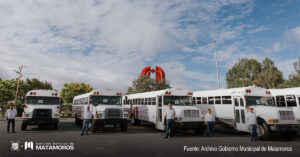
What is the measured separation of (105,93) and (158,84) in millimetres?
26996

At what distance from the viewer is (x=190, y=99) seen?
13.3 metres

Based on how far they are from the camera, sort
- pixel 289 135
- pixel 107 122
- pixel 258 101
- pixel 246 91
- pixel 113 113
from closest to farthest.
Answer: pixel 289 135
pixel 258 101
pixel 246 91
pixel 107 122
pixel 113 113

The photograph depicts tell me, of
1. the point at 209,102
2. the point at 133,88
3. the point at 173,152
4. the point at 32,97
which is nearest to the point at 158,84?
the point at 133,88

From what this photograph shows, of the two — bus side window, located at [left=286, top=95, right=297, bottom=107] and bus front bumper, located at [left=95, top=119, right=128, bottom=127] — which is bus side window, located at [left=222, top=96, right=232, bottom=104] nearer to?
bus side window, located at [left=286, top=95, right=297, bottom=107]

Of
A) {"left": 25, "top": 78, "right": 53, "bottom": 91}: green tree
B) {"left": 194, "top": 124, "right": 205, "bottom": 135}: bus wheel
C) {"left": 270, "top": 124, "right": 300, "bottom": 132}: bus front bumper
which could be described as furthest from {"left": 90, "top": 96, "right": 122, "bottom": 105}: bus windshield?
{"left": 25, "top": 78, "right": 53, "bottom": 91}: green tree

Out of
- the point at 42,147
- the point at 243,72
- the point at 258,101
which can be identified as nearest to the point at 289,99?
the point at 258,101

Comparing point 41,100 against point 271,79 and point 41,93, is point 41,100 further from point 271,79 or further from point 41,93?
point 271,79

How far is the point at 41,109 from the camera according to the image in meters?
13.4

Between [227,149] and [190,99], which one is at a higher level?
[190,99]

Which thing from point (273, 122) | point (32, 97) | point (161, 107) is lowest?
point (273, 122)

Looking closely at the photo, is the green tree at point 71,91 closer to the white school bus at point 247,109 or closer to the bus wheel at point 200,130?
the white school bus at point 247,109

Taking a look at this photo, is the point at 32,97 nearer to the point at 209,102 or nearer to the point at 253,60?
the point at 209,102

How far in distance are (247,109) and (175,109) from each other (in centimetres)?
431

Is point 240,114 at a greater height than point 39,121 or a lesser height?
greater
